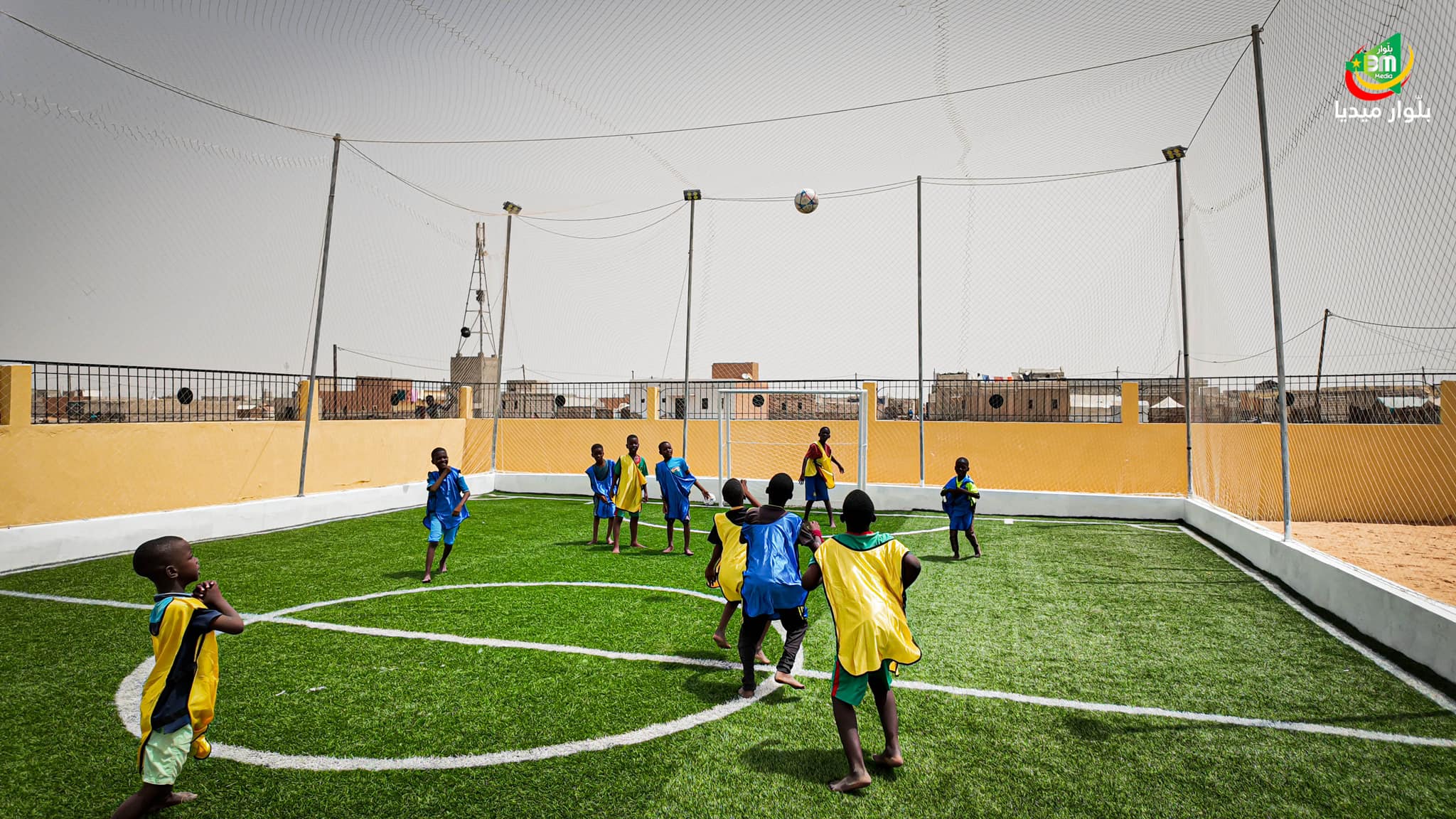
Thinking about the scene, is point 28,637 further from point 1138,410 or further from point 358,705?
point 1138,410

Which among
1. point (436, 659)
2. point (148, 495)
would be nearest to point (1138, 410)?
point (436, 659)

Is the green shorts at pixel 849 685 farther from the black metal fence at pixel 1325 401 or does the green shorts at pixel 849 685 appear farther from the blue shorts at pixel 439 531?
the black metal fence at pixel 1325 401

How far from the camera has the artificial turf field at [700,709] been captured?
145 inches

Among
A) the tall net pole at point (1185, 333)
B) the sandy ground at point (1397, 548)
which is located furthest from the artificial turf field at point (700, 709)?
the tall net pole at point (1185, 333)

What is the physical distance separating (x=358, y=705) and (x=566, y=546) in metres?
6.24

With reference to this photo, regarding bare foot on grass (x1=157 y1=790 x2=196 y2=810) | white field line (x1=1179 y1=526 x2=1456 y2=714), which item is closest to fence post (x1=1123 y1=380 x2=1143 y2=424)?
white field line (x1=1179 y1=526 x2=1456 y2=714)

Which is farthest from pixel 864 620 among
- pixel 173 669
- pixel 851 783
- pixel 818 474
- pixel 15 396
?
pixel 15 396

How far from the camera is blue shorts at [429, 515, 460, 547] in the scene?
8.73m

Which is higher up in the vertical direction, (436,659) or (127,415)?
(127,415)

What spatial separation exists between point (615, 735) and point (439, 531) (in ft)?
17.3

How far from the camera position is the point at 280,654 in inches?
231

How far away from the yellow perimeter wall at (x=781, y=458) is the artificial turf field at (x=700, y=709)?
9.71 ft

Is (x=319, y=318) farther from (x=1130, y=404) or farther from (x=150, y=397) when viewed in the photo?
(x=1130, y=404)

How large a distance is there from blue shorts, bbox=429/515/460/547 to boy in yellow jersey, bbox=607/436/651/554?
8.22 ft
